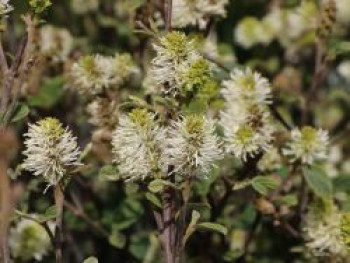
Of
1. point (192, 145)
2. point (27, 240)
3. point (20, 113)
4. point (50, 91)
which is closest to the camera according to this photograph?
point (192, 145)

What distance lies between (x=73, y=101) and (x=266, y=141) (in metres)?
0.81

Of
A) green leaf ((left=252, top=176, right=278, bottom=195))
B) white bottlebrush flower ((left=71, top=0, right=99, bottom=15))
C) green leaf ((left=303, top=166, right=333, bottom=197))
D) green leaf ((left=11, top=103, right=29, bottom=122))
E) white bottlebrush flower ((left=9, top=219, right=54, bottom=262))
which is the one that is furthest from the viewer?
white bottlebrush flower ((left=71, top=0, right=99, bottom=15))

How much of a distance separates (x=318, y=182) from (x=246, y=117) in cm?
19

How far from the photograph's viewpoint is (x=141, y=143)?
104 cm

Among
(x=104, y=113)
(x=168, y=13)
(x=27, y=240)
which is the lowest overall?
(x=27, y=240)

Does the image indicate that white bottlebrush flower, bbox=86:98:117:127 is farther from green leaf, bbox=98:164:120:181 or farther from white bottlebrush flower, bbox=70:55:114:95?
green leaf, bbox=98:164:120:181

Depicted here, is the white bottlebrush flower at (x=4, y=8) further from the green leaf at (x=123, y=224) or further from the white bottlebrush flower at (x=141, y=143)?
the green leaf at (x=123, y=224)

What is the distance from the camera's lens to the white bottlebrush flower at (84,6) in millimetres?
2023

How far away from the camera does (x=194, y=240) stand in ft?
5.54

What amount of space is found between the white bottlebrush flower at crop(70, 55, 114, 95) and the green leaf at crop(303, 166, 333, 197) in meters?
0.38

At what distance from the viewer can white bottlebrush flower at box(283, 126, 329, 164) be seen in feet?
4.28

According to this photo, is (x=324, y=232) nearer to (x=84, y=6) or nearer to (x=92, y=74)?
(x=92, y=74)

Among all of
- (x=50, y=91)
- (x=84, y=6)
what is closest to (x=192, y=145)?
(x=50, y=91)

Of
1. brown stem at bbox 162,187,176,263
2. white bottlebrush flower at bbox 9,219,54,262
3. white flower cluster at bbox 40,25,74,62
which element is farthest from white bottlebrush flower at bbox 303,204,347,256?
white flower cluster at bbox 40,25,74,62
